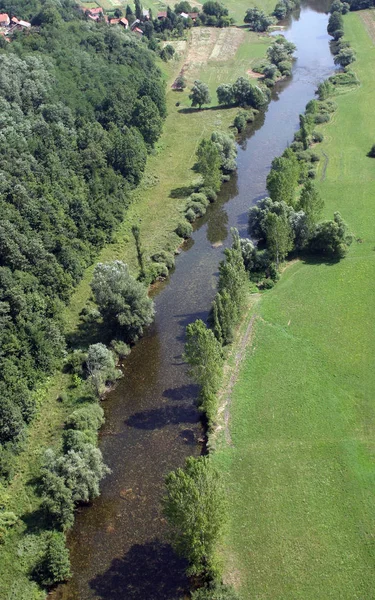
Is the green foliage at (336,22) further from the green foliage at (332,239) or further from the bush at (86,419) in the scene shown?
the bush at (86,419)

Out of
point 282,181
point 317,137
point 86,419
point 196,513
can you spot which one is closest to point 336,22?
point 317,137

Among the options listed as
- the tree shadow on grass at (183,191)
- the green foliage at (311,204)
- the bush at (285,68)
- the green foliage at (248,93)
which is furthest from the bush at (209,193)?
the bush at (285,68)

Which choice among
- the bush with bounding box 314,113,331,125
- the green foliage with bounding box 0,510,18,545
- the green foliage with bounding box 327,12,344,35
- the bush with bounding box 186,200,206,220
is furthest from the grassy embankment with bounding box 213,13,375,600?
the green foliage with bounding box 327,12,344,35

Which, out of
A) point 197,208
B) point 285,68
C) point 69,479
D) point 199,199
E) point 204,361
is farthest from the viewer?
point 285,68

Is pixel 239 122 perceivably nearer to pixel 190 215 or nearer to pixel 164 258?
pixel 190 215

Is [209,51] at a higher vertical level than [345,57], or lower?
lower

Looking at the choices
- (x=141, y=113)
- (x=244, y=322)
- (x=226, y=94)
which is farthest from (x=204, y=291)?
(x=226, y=94)

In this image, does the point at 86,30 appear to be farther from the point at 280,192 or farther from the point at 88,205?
the point at 280,192
